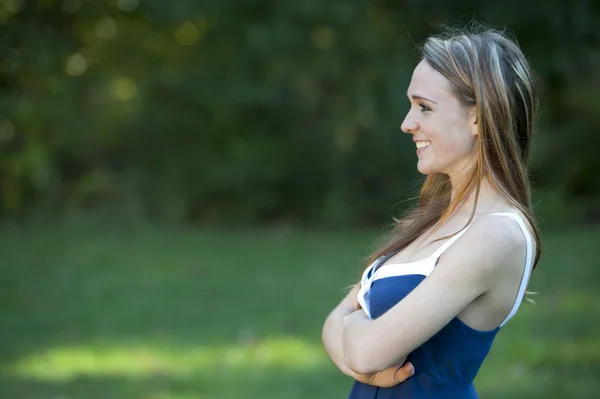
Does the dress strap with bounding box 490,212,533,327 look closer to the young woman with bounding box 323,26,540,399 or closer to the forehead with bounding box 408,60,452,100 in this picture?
the young woman with bounding box 323,26,540,399

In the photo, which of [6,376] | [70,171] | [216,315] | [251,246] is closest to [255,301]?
[216,315]

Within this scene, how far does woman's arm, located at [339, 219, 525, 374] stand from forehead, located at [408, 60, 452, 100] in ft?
1.15

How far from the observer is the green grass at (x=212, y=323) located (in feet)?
19.4

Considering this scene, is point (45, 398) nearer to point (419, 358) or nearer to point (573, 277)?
point (419, 358)

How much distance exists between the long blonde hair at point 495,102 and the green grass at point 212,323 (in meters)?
3.75

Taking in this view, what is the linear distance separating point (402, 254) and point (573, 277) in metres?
7.90

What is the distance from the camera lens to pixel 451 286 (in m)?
1.94

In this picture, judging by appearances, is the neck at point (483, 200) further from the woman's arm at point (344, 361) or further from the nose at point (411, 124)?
the woman's arm at point (344, 361)

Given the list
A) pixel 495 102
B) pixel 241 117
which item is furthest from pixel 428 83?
pixel 241 117

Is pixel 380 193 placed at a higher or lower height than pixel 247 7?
lower

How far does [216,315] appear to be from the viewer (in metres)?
8.18

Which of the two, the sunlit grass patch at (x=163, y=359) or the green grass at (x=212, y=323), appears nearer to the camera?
the green grass at (x=212, y=323)

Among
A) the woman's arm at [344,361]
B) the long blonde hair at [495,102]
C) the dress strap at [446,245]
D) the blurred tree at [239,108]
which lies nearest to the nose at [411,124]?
the long blonde hair at [495,102]

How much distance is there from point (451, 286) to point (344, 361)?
415 millimetres
